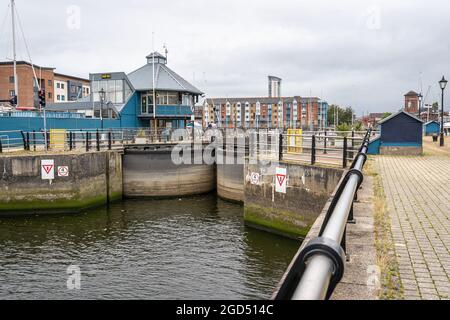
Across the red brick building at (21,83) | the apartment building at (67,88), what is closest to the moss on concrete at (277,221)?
the red brick building at (21,83)

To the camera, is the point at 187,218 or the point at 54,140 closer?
the point at 187,218

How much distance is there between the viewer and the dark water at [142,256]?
39.2 ft

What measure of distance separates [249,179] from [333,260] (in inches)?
665

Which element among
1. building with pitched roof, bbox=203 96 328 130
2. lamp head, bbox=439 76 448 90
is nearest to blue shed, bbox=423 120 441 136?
lamp head, bbox=439 76 448 90

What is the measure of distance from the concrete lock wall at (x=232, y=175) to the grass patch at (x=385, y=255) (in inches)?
623

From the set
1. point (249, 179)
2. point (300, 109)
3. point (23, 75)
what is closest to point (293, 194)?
point (249, 179)

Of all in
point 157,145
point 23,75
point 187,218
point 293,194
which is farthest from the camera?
point 23,75

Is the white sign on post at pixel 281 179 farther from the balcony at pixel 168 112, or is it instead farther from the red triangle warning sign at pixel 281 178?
the balcony at pixel 168 112

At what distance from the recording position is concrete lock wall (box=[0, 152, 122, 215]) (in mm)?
21812

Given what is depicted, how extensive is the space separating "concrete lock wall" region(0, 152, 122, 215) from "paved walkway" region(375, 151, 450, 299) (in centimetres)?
1565
